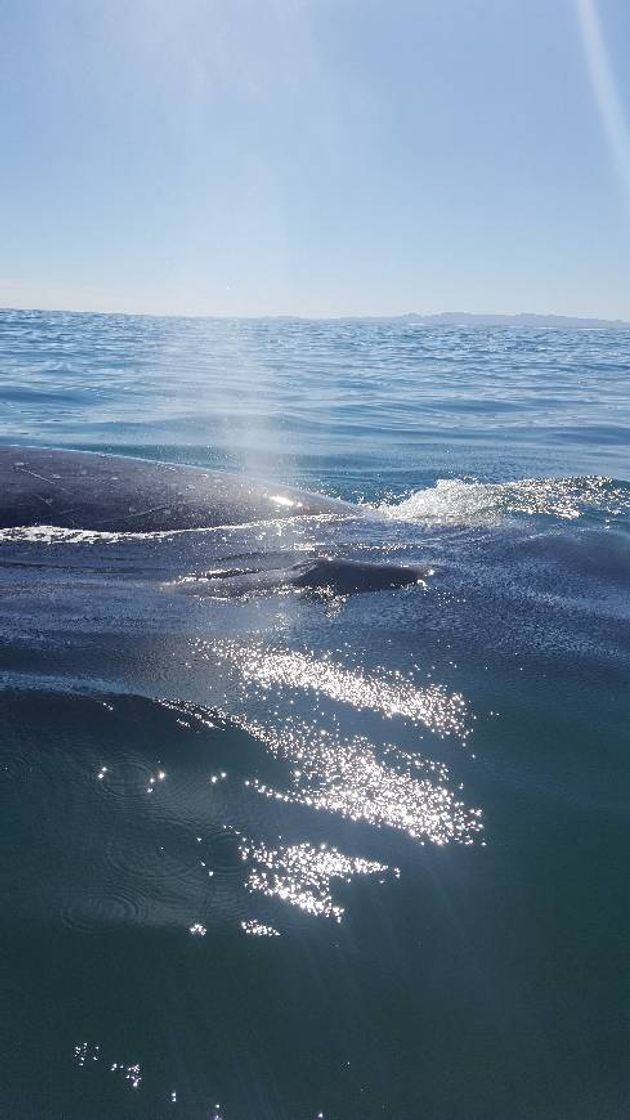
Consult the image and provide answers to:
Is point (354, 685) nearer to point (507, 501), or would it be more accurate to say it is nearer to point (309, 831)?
point (309, 831)

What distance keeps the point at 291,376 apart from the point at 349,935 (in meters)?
25.3

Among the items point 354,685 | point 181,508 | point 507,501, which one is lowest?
point 507,501

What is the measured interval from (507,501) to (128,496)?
13.9 ft

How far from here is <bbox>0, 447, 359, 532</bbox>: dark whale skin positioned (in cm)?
714

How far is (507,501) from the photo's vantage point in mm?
9406

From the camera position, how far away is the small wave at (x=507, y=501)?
8.54m

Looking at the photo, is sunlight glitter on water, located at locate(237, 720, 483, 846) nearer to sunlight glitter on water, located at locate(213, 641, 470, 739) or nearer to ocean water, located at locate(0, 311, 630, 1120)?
ocean water, located at locate(0, 311, 630, 1120)

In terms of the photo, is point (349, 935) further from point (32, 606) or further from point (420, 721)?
point (32, 606)

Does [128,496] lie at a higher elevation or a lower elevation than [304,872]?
higher

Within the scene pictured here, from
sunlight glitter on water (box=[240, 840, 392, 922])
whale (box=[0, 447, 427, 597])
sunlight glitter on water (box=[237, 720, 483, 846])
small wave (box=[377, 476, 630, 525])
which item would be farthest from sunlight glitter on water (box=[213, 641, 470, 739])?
small wave (box=[377, 476, 630, 525])

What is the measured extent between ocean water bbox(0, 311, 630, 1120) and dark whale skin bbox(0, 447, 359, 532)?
26 cm

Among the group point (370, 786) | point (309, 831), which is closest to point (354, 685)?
point (370, 786)

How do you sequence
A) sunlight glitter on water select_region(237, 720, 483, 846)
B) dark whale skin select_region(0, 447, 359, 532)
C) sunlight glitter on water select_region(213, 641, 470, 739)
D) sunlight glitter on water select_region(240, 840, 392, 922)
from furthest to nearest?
dark whale skin select_region(0, 447, 359, 532) → sunlight glitter on water select_region(213, 641, 470, 739) → sunlight glitter on water select_region(237, 720, 483, 846) → sunlight glitter on water select_region(240, 840, 392, 922)

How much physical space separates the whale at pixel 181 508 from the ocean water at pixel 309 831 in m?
0.11
